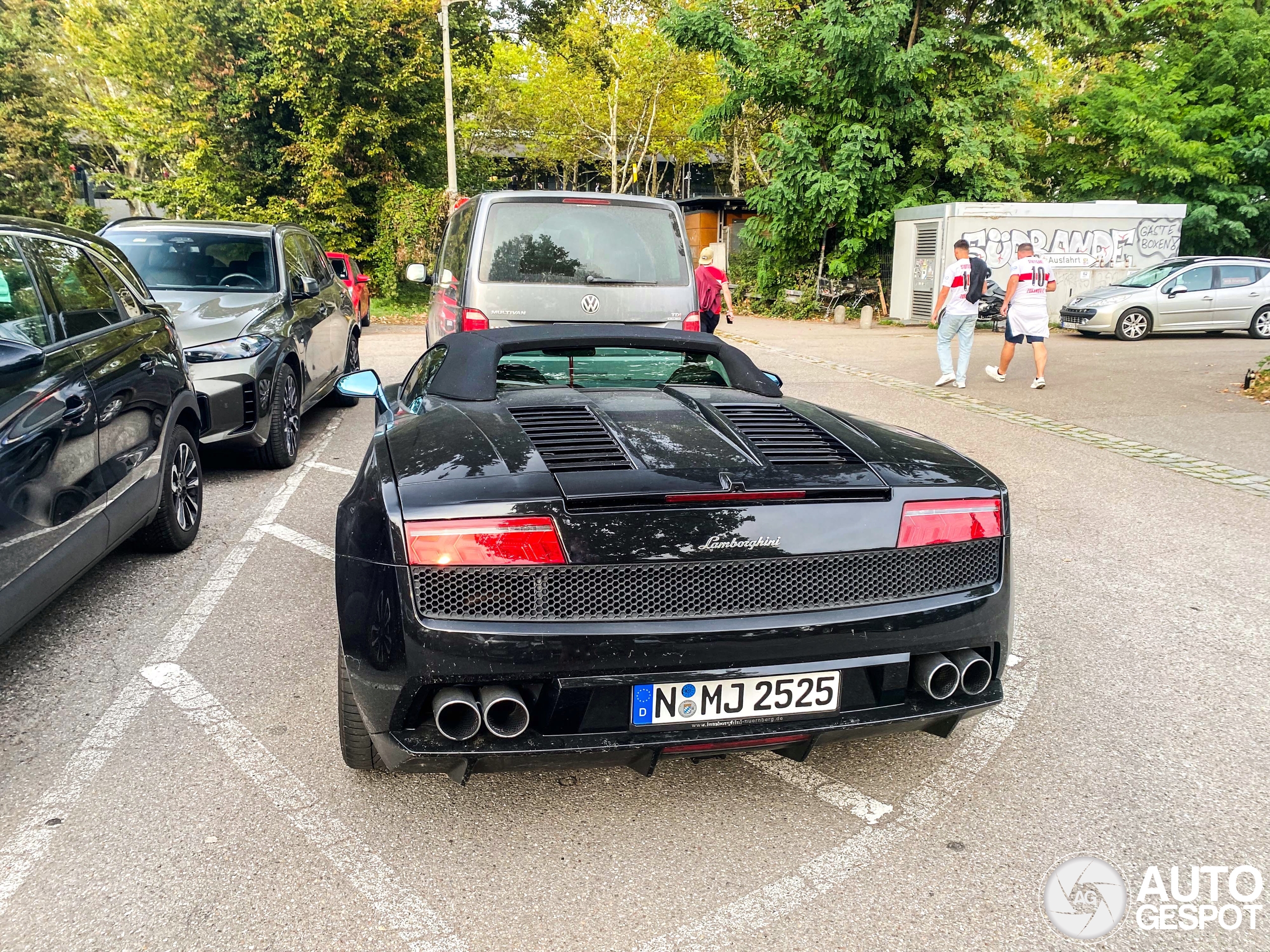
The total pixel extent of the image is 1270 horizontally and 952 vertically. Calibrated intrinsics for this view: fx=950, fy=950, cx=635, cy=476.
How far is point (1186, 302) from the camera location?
1816cm

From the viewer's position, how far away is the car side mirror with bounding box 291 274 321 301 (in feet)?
26.0

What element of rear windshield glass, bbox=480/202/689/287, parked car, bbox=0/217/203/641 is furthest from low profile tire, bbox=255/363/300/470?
rear windshield glass, bbox=480/202/689/287

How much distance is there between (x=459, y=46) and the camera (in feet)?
84.2

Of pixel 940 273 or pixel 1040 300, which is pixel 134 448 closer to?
pixel 1040 300

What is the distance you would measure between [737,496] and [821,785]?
43.5 inches

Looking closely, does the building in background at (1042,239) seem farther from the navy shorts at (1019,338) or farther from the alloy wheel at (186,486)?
the alloy wheel at (186,486)

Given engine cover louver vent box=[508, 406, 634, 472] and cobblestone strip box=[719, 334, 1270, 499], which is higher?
engine cover louver vent box=[508, 406, 634, 472]

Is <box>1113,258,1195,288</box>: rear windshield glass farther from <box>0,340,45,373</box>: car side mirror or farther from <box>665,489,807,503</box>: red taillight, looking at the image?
<box>0,340,45,373</box>: car side mirror

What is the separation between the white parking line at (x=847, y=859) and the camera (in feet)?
7.52

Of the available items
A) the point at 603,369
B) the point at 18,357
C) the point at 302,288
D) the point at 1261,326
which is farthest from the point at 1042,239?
the point at 18,357

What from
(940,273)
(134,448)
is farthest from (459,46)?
(134,448)

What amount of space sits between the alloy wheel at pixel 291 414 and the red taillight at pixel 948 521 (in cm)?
562

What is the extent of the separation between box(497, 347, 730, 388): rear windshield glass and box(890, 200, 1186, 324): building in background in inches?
704

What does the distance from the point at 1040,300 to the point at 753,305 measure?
48.6 feet
